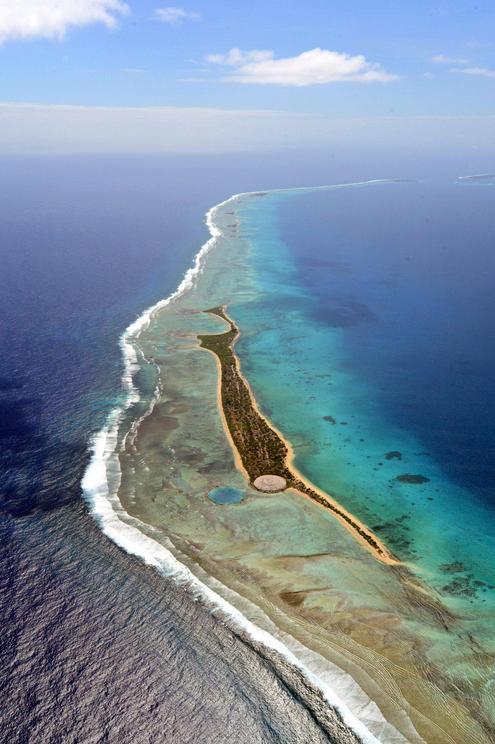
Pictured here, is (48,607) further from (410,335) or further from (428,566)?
(410,335)

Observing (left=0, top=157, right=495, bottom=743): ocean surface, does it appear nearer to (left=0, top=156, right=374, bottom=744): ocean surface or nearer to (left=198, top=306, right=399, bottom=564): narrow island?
(left=0, top=156, right=374, bottom=744): ocean surface

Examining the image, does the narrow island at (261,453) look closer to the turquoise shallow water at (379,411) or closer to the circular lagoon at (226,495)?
the turquoise shallow water at (379,411)

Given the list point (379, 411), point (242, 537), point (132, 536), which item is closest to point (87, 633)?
point (132, 536)

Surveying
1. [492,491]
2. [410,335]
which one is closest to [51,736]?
[492,491]

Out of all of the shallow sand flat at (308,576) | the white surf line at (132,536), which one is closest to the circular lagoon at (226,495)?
the shallow sand flat at (308,576)

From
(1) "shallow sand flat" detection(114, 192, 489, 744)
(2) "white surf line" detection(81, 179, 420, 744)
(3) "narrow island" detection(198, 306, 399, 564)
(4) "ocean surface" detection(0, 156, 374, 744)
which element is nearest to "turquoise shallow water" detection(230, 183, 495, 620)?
(3) "narrow island" detection(198, 306, 399, 564)
